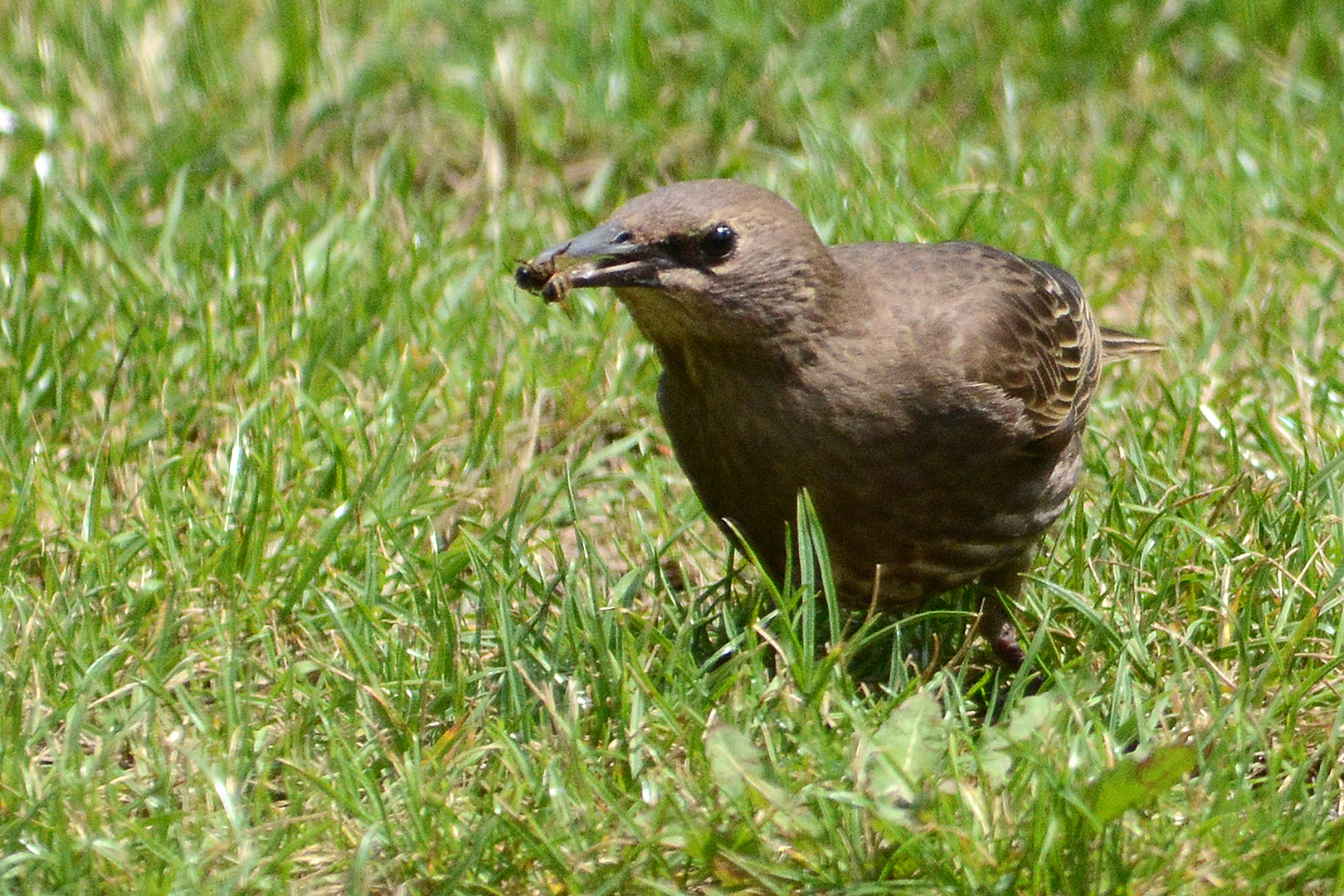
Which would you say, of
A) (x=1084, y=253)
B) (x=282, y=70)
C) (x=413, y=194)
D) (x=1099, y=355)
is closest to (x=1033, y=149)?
(x=1084, y=253)

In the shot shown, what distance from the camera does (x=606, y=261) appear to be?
3637 mm

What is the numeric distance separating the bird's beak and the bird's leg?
1.16 metres

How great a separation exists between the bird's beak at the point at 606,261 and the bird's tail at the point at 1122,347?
176 centimetres

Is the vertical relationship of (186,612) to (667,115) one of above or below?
below

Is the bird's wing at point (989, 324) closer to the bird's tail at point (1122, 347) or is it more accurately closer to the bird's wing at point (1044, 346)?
the bird's wing at point (1044, 346)

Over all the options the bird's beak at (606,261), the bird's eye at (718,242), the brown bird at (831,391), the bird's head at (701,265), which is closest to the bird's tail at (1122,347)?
the brown bird at (831,391)

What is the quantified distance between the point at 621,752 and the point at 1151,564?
1.43m

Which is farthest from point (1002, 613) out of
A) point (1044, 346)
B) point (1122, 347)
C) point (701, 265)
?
point (701, 265)

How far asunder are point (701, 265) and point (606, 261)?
7.8 inches

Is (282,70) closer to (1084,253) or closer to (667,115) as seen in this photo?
(667,115)

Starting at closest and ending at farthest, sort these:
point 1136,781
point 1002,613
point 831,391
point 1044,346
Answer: point 1136,781 → point 831,391 → point 1002,613 → point 1044,346

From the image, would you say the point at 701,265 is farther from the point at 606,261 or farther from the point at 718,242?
the point at 606,261

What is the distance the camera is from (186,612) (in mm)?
3994

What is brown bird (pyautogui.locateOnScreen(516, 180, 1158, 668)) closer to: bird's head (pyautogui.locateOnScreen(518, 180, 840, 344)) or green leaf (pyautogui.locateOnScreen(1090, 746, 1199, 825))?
bird's head (pyautogui.locateOnScreen(518, 180, 840, 344))
